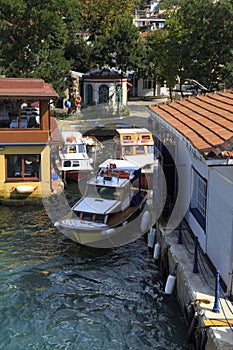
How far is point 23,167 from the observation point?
978 inches

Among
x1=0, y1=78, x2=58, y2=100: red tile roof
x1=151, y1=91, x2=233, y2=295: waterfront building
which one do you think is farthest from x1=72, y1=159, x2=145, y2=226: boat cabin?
x1=0, y1=78, x2=58, y2=100: red tile roof

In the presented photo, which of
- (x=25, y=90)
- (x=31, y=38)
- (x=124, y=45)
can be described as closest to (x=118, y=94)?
(x=124, y=45)

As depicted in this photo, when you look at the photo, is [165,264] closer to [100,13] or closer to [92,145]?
[92,145]

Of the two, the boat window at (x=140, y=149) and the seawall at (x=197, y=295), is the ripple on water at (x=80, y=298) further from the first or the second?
the boat window at (x=140, y=149)

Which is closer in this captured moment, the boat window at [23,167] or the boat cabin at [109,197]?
the boat cabin at [109,197]

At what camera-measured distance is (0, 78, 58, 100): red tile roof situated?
23656mm

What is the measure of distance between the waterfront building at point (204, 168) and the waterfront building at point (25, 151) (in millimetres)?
5650

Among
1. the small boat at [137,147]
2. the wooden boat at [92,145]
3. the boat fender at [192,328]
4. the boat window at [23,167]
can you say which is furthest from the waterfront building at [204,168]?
the wooden boat at [92,145]

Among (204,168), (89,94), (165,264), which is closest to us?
(204,168)

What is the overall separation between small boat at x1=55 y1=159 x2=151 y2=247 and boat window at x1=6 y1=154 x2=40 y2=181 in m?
3.92

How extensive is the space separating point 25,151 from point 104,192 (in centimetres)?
573

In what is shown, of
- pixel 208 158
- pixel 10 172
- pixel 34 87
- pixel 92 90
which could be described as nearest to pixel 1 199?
pixel 10 172

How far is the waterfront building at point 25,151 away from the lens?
955 inches

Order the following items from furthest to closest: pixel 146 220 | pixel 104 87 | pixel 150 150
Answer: pixel 104 87
pixel 150 150
pixel 146 220
